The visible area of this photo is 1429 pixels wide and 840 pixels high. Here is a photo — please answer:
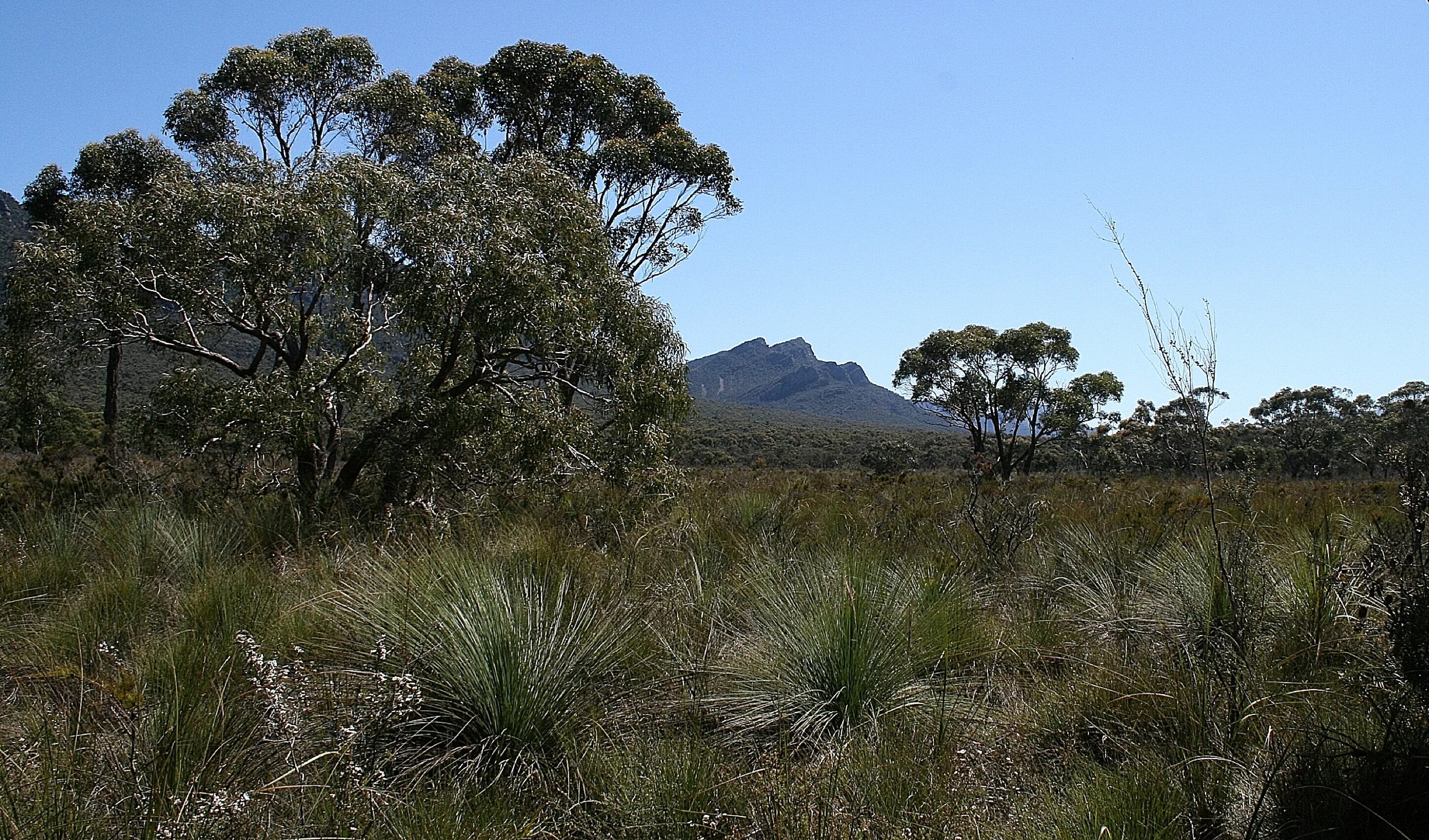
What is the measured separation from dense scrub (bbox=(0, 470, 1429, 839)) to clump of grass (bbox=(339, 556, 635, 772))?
0.02 meters

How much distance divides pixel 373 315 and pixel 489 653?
721 centimetres

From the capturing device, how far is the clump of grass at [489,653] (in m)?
3.02

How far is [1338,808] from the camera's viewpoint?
2.37 meters

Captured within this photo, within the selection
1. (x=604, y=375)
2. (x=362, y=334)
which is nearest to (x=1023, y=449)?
(x=604, y=375)

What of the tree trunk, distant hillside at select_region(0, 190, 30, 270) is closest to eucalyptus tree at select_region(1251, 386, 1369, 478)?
the tree trunk

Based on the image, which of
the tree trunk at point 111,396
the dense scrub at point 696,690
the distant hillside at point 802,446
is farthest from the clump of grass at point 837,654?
the distant hillside at point 802,446

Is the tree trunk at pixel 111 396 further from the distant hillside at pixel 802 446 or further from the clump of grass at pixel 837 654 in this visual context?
the clump of grass at pixel 837 654

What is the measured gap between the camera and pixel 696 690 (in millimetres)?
3357

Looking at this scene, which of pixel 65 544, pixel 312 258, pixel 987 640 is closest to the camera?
pixel 987 640

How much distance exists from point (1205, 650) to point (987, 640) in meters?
0.98

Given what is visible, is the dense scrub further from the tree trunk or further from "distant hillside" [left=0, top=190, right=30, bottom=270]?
"distant hillside" [left=0, top=190, right=30, bottom=270]

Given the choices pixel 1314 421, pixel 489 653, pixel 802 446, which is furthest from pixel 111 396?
pixel 1314 421

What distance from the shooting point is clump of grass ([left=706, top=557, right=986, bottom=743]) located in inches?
130

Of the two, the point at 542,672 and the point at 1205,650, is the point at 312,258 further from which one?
the point at 1205,650
